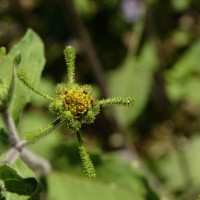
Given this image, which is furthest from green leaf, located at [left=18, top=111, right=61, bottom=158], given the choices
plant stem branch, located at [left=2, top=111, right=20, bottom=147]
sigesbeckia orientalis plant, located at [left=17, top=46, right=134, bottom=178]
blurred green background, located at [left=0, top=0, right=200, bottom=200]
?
sigesbeckia orientalis plant, located at [left=17, top=46, right=134, bottom=178]

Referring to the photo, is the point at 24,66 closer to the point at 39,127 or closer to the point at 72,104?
the point at 72,104

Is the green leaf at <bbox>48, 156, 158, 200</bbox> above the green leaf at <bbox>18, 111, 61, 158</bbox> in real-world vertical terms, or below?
below

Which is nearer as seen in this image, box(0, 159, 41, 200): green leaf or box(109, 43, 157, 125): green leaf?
box(0, 159, 41, 200): green leaf

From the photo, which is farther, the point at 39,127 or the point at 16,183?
the point at 39,127

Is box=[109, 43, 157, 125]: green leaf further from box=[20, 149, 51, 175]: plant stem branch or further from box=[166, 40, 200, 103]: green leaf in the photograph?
box=[20, 149, 51, 175]: plant stem branch

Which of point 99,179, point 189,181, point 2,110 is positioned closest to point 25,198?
point 2,110

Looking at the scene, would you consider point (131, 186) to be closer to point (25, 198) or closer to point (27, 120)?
point (25, 198)

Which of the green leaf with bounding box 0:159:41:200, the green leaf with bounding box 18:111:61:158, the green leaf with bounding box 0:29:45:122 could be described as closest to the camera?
the green leaf with bounding box 0:159:41:200

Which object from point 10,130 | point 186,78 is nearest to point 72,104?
point 10,130
